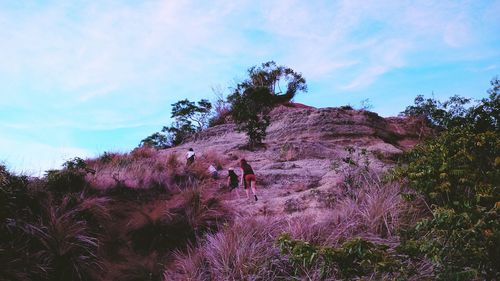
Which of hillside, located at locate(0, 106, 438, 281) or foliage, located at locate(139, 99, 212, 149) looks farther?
foliage, located at locate(139, 99, 212, 149)

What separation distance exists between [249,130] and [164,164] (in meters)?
5.93

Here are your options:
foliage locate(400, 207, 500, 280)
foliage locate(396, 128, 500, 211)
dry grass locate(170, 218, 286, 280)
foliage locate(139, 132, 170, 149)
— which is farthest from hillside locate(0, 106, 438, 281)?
foliage locate(139, 132, 170, 149)

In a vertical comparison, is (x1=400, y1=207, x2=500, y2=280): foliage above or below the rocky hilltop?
below

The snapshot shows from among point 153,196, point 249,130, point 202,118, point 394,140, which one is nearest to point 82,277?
point 153,196

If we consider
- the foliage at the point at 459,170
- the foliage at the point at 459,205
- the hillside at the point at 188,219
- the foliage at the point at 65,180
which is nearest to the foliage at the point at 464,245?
the foliage at the point at 459,205

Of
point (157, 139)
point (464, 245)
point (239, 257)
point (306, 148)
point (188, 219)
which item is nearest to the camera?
point (464, 245)

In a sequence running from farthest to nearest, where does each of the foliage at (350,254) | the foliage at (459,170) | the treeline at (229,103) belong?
the treeline at (229,103) → the foliage at (459,170) → the foliage at (350,254)

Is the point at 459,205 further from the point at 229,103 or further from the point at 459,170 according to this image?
the point at 229,103

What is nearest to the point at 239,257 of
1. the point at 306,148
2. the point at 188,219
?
the point at 188,219

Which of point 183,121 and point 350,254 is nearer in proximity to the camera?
point 350,254

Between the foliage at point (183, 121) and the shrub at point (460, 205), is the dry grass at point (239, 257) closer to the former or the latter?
the shrub at point (460, 205)

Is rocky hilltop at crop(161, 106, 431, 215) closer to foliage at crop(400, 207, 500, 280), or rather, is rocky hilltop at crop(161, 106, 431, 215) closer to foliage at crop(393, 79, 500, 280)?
foliage at crop(393, 79, 500, 280)

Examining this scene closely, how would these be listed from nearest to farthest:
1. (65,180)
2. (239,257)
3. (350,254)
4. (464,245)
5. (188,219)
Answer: (350,254)
(464,245)
(239,257)
(188,219)
(65,180)

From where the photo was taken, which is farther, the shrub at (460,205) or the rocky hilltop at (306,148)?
the rocky hilltop at (306,148)
